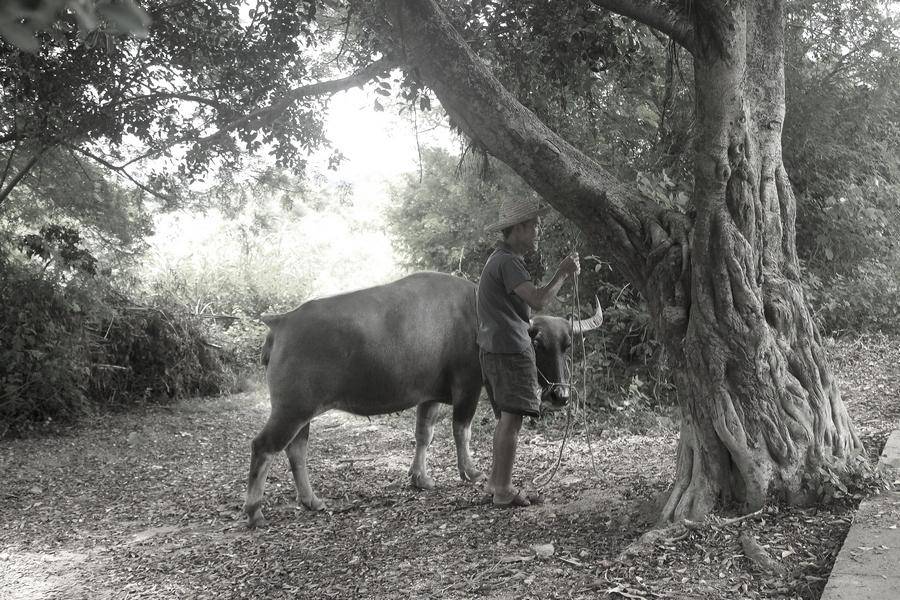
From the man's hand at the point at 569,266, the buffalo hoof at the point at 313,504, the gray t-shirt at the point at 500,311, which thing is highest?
the man's hand at the point at 569,266

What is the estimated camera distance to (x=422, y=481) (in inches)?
250

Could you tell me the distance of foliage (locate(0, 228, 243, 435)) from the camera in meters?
9.45

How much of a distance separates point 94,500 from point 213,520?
5.69 feet

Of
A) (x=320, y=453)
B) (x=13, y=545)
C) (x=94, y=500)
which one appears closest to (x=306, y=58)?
(x=320, y=453)

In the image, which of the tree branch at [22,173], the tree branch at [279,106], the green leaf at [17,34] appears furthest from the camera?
the tree branch at [22,173]

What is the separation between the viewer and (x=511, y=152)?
4.53 meters

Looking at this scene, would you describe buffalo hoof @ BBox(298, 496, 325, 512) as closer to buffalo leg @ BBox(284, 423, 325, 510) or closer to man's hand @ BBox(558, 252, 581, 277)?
buffalo leg @ BBox(284, 423, 325, 510)

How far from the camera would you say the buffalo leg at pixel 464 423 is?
638cm

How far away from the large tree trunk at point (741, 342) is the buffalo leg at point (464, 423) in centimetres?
228

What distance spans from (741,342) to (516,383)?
1705mm

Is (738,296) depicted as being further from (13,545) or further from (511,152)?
(13,545)

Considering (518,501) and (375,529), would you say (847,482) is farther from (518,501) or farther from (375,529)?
(375,529)

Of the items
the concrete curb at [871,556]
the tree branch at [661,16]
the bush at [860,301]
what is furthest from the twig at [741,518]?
the bush at [860,301]

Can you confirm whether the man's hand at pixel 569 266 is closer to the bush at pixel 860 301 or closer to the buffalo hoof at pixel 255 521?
the buffalo hoof at pixel 255 521
